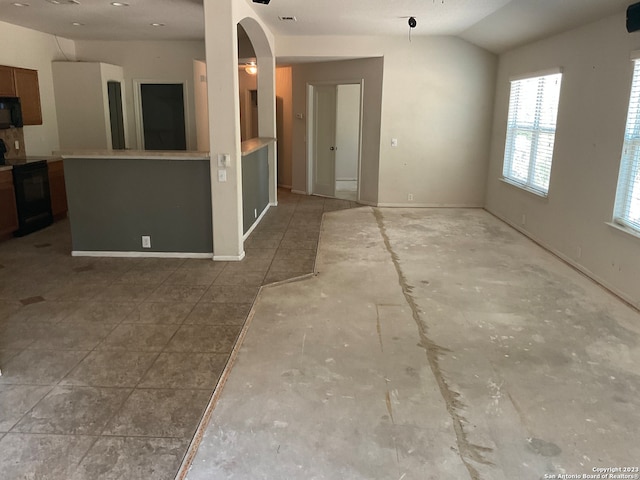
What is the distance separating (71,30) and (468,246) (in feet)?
20.9

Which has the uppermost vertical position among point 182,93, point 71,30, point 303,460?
point 71,30

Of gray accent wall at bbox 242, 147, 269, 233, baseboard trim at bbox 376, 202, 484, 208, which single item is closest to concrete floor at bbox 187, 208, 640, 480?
gray accent wall at bbox 242, 147, 269, 233

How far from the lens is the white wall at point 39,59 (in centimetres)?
659

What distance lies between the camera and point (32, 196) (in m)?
6.27

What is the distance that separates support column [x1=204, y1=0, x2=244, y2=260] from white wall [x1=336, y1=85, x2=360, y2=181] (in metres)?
5.75

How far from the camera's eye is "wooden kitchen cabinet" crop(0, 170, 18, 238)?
5.75 meters

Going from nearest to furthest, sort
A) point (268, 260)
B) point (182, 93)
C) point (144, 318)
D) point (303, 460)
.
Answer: point (303, 460) < point (144, 318) < point (268, 260) < point (182, 93)

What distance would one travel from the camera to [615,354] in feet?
10.6

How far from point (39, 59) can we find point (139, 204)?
3845 millimetres

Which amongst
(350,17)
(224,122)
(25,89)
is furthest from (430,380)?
(25,89)

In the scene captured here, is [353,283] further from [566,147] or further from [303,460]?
[566,147]

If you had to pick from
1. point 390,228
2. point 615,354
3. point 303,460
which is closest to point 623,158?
point 615,354

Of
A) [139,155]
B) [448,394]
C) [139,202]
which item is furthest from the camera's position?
[139,202]

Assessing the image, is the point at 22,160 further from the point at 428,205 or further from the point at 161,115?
the point at 428,205
